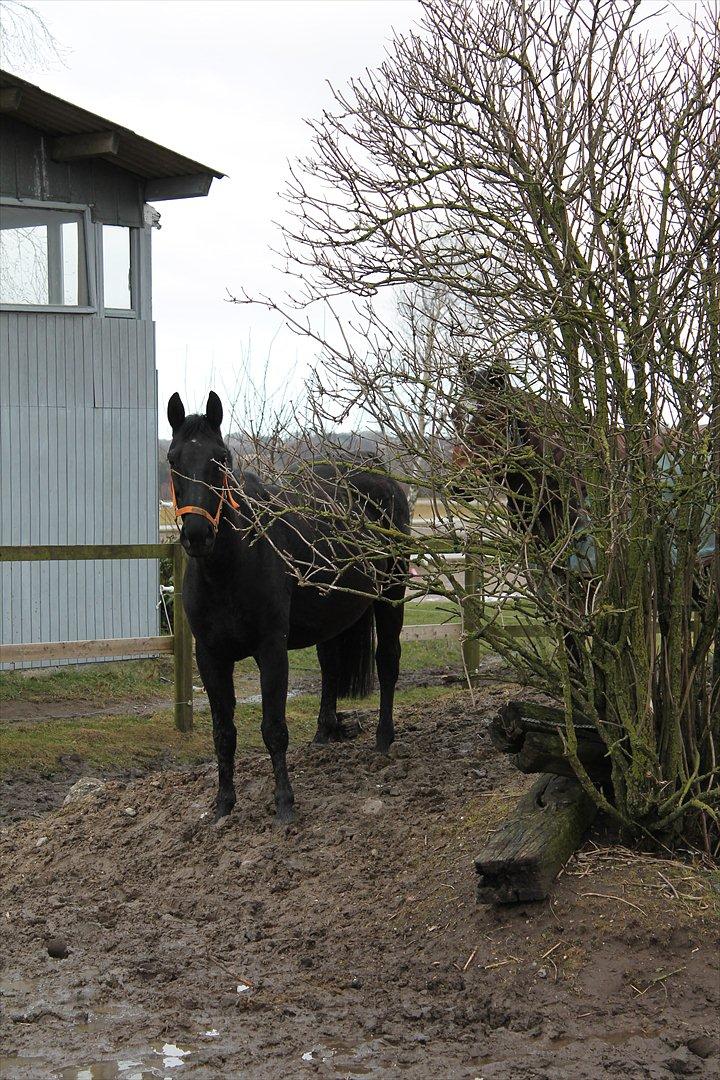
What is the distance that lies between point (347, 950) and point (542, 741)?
1265 mm

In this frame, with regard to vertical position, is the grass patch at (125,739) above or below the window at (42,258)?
below

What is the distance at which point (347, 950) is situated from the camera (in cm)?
526

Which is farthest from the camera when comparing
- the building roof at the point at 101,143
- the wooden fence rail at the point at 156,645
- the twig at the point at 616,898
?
the building roof at the point at 101,143

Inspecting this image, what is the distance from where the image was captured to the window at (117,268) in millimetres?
14555

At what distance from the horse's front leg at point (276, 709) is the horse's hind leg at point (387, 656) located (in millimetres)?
1361

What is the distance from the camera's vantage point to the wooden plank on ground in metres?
10.2

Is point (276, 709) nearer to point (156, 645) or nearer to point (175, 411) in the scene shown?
point (175, 411)

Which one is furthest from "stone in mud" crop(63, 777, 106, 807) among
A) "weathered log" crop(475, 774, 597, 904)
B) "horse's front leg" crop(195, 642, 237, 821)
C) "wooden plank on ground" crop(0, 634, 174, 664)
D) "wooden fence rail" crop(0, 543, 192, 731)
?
"weathered log" crop(475, 774, 597, 904)

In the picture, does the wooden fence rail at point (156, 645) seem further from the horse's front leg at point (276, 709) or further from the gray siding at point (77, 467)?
the horse's front leg at point (276, 709)

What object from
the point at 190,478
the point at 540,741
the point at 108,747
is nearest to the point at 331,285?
the point at 190,478

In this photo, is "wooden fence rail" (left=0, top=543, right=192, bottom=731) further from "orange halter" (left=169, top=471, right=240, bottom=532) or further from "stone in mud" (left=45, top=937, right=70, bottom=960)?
"stone in mud" (left=45, top=937, right=70, bottom=960)

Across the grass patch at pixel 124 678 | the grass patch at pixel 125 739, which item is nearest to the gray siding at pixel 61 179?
the grass patch at pixel 124 678

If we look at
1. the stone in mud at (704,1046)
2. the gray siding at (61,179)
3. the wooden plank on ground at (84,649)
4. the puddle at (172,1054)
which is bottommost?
the puddle at (172,1054)

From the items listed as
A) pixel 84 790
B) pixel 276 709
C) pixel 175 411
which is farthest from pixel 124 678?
pixel 175 411
